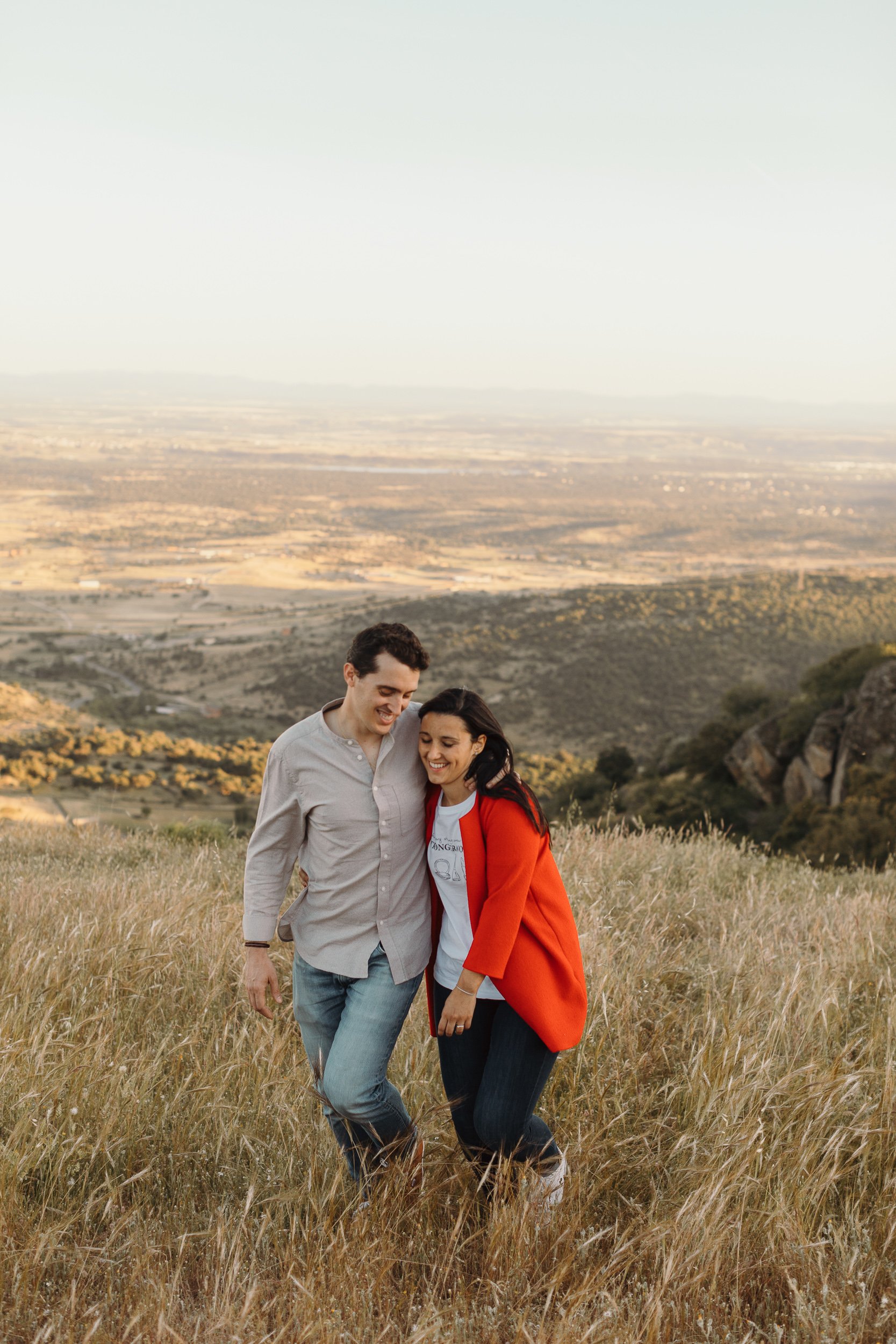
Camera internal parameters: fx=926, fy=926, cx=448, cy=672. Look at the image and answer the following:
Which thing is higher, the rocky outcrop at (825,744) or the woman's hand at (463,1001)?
Result: the woman's hand at (463,1001)

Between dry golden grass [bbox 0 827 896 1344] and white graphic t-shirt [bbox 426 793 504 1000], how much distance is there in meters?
0.58

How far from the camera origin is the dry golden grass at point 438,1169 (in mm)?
2035

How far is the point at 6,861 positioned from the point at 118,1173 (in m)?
5.08

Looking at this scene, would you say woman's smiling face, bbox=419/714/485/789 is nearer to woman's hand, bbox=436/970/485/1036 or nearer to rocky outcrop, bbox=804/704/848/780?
woman's hand, bbox=436/970/485/1036

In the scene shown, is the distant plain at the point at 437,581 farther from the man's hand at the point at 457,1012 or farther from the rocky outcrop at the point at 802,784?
the man's hand at the point at 457,1012

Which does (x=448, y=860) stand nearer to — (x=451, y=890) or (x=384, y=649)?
(x=451, y=890)

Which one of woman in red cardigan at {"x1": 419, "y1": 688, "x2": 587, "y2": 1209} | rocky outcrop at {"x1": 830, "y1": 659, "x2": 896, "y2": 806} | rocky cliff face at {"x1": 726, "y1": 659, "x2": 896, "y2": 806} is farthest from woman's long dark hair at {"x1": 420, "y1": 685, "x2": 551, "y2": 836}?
rocky outcrop at {"x1": 830, "y1": 659, "x2": 896, "y2": 806}

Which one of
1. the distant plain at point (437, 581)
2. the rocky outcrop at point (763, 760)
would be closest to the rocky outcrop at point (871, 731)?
the rocky outcrop at point (763, 760)

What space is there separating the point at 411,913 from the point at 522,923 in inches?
14.0

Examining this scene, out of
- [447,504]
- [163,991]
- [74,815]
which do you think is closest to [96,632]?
[74,815]

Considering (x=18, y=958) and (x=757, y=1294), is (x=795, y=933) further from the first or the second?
(x=18, y=958)

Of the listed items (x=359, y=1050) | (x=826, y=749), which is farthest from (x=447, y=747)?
(x=826, y=749)

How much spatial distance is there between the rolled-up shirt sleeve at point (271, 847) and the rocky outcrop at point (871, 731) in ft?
51.8

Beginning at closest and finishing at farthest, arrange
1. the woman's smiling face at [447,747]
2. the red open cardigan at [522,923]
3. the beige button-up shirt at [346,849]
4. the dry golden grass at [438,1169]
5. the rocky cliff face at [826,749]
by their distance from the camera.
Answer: the dry golden grass at [438,1169] < the red open cardigan at [522,923] < the woman's smiling face at [447,747] < the beige button-up shirt at [346,849] < the rocky cliff face at [826,749]
